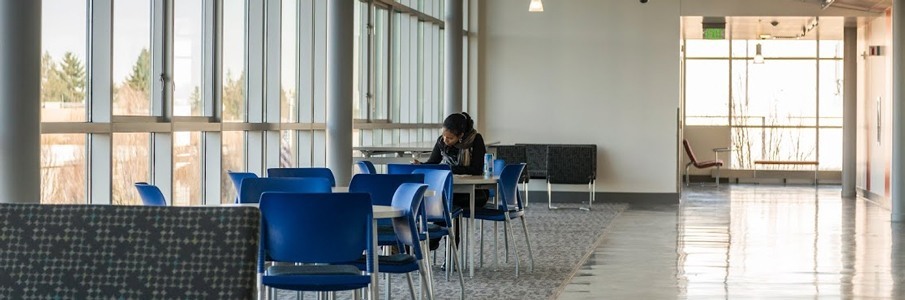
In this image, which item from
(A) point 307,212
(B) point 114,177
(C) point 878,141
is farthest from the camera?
(C) point 878,141

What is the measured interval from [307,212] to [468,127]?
4.46 m

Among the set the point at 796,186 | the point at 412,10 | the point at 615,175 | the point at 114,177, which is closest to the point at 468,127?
the point at 114,177

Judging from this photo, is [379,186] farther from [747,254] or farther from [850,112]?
[850,112]

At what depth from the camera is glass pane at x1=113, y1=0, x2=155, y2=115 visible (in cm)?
716

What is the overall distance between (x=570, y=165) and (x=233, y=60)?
7.75m

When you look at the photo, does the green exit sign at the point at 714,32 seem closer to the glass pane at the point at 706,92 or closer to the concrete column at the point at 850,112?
the concrete column at the point at 850,112

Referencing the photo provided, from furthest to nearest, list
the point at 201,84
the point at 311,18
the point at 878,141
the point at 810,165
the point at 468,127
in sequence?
the point at 810,165, the point at 878,141, the point at 311,18, the point at 468,127, the point at 201,84

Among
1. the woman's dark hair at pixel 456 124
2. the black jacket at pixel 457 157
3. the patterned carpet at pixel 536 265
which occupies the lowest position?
the patterned carpet at pixel 536 265

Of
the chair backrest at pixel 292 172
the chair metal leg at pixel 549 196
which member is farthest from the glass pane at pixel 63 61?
the chair metal leg at pixel 549 196

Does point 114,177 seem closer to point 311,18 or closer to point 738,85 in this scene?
point 311,18

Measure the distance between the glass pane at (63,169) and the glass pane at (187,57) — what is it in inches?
50.3

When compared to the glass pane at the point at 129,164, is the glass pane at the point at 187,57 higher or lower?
higher

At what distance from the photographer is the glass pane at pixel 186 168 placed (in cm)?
793

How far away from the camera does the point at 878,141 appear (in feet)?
52.6
